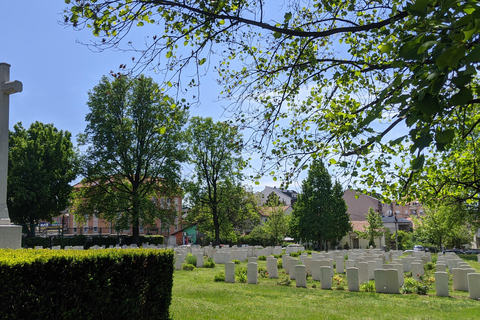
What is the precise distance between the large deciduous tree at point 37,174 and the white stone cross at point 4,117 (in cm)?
2487

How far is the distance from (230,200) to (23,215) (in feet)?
70.5

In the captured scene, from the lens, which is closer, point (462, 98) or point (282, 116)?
point (462, 98)

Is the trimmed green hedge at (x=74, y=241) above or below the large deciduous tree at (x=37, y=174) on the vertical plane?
below

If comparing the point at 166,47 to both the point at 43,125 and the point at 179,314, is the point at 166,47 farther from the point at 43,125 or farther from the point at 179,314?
the point at 43,125

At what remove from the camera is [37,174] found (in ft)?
115

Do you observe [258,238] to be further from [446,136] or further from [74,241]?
[446,136]

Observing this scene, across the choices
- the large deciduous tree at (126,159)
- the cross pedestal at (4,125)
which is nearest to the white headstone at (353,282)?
the cross pedestal at (4,125)

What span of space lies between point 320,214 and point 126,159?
2779 centimetres

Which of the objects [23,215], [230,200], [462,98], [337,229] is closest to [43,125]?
[23,215]

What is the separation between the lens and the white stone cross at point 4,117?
1022cm

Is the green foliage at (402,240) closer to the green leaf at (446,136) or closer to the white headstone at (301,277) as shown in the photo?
the white headstone at (301,277)

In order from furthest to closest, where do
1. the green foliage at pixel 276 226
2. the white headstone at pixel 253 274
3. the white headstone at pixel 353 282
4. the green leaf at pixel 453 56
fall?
the green foliage at pixel 276 226, the white headstone at pixel 253 274, the white headstone at pixel 353 282, the green leaf at pixel 453 56

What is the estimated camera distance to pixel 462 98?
9.26 ft

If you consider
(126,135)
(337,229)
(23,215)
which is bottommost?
(337,229)
